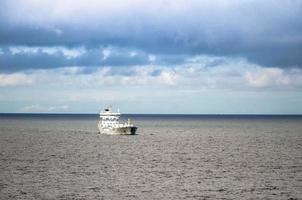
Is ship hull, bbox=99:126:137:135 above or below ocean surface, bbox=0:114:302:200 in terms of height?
above

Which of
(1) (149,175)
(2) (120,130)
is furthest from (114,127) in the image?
(1) (149,175)

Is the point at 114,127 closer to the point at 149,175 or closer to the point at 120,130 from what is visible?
the point at 120,130

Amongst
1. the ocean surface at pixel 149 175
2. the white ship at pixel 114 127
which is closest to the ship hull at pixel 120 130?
the white ship at pixel 114 127

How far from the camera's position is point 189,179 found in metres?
64.9

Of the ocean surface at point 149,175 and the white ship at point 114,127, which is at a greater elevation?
the white ship at point 114,127

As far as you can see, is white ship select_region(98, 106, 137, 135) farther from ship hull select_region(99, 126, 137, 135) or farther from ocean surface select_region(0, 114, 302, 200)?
ocean surface select_region(0, 114, 302, 200)

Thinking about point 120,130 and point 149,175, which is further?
point 120,130

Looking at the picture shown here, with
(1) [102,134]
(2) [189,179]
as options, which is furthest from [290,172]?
(1) [102,134]

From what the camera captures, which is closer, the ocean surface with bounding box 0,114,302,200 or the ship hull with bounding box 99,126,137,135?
the ocean surface with bounding box 0,114,302,200

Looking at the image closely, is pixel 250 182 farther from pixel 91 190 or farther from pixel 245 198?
pixel 91 190

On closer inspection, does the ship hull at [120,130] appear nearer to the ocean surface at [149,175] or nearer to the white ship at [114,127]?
the white ship at [114,127]

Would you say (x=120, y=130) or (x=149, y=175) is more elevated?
(x=120, y=130)

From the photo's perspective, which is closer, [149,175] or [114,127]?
[149,175]

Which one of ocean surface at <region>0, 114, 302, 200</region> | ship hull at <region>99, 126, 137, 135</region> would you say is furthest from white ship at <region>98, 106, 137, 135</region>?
ocean surface at <region>0, 114, 302, 200</region>
